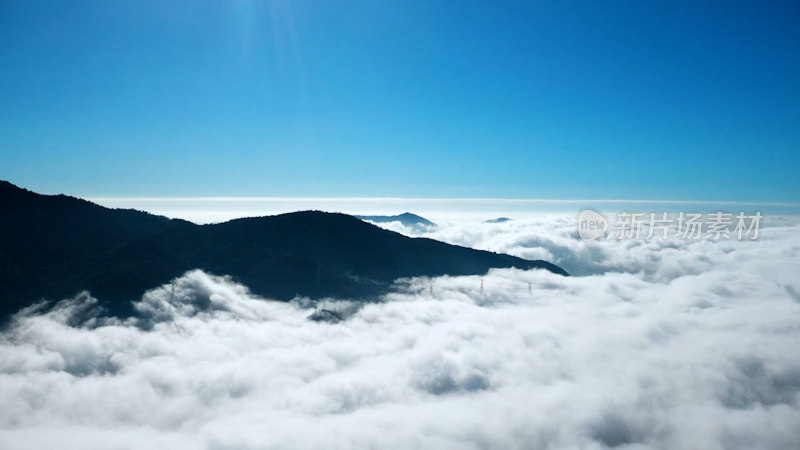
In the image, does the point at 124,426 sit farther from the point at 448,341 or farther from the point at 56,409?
the point at 448,341

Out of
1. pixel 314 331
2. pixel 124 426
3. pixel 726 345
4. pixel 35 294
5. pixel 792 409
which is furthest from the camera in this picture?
pixel 314 331

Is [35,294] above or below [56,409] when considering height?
above

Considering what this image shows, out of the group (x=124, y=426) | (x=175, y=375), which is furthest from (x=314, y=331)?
(x=124, y=426)

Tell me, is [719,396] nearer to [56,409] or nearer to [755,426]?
[755,426]

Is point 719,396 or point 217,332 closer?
point 719,396

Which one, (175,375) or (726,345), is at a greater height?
(726,345)

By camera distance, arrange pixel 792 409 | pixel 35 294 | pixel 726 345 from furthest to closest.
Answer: pixel 35 294, pixel 726 345, pixel 792 409

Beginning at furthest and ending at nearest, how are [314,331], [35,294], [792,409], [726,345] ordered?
1. [314,331]
2. [35,294]
3. [726,345]
4. [792,409]

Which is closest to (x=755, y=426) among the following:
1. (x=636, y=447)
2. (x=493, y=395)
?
(x=636, y=447)

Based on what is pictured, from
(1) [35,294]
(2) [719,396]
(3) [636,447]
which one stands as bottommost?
(3) [636,447]
